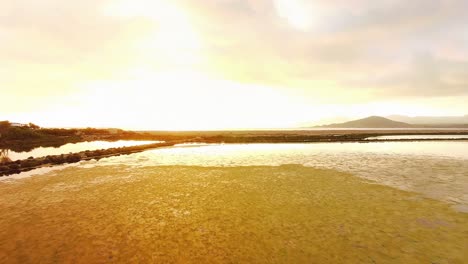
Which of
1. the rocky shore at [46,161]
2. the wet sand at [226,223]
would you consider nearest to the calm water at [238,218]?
the wet sand at [226,223]

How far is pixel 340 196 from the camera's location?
14.7 meters

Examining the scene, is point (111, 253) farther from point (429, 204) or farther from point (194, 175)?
point (429, 204)

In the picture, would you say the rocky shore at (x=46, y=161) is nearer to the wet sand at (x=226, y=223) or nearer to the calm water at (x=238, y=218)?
the calm water at (x=238, y=218)

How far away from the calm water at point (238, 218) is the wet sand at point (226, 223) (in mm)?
46

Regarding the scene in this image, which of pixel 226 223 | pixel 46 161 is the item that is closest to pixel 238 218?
pixel 226 223

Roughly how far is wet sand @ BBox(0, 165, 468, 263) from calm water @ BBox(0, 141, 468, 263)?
5 cm

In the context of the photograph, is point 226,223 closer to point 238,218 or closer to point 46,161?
point 238,218

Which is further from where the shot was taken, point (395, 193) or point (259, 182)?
point (259, 182)

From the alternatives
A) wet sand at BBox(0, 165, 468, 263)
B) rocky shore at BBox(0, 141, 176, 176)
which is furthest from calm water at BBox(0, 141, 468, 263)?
rocky shore at BBox(0, 141, 176, 176)

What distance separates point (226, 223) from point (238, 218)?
2.56 ft

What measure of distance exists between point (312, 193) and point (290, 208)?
329cm

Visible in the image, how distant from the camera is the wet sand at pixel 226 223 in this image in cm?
848

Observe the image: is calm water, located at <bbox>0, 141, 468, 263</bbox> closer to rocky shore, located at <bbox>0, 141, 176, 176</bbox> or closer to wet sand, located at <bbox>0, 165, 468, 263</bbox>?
wet sand, located at <bbox>0, 165, 468, 263</bbox>

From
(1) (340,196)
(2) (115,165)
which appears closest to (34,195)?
(2) (115,165)
